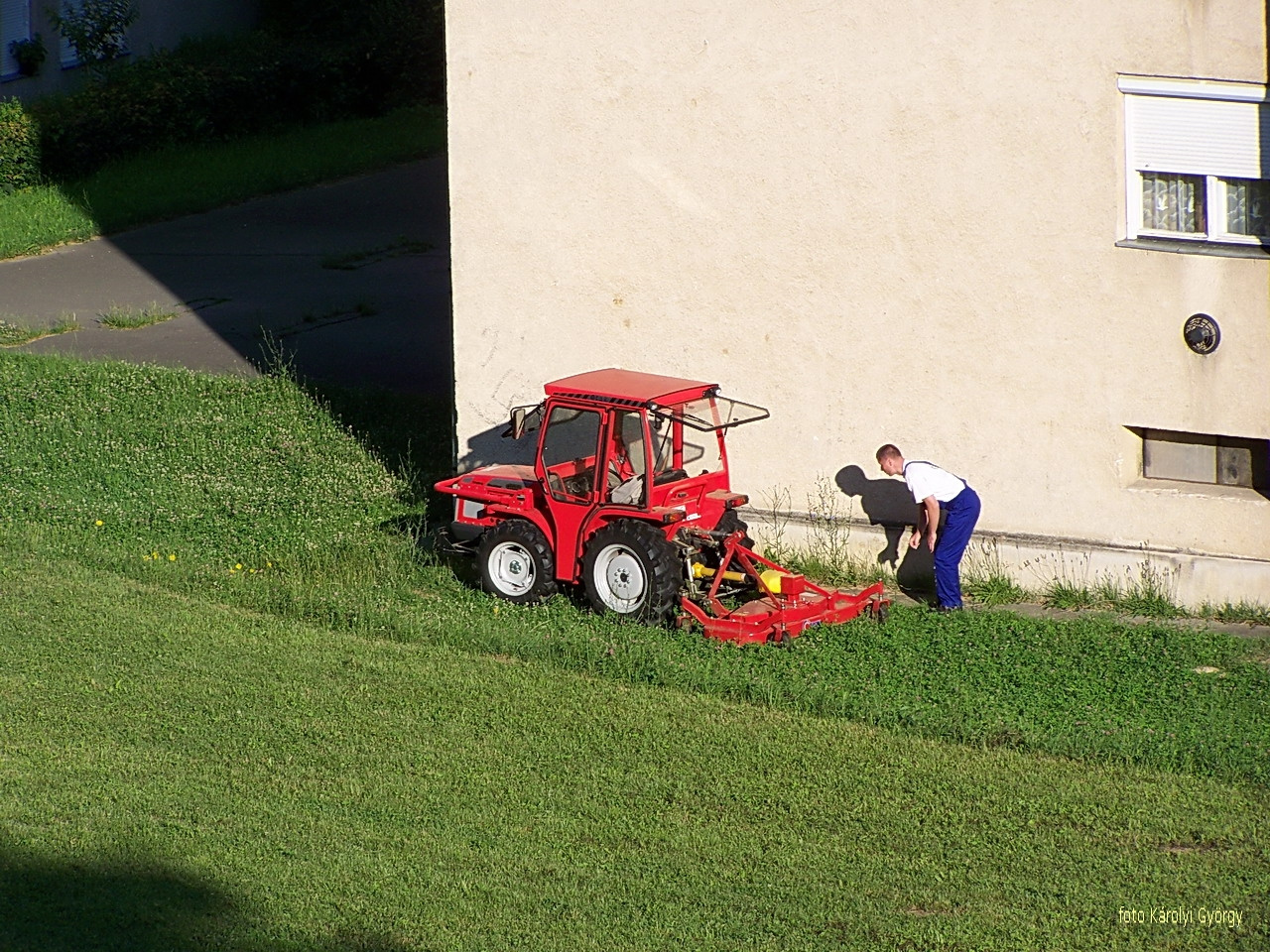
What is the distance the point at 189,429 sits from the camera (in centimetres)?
1518

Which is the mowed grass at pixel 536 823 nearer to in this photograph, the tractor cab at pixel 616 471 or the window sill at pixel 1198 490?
the tractor cab at pixel 616 471

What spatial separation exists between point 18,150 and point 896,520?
70.8 ft

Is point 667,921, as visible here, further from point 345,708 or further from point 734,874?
point 345,708

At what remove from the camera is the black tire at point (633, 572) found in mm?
10484

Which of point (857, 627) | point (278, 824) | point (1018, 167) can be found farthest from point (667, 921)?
point (1018, 167)

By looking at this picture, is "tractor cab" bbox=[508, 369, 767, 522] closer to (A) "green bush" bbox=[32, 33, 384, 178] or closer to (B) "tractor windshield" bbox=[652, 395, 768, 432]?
(B) "tractor windshield" bbox=[652, 395, 768, 432]

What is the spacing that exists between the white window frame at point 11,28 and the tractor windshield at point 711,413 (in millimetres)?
28500

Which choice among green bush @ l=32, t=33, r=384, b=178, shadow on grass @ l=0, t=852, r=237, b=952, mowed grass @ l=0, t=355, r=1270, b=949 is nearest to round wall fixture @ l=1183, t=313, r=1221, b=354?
mowed grass @ l=0, t=355, r=1270, b=949

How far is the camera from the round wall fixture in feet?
34.2

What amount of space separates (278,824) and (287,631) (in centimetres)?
317

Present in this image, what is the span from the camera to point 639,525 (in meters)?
10.7

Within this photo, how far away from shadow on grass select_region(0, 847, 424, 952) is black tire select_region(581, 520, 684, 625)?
13.9ft

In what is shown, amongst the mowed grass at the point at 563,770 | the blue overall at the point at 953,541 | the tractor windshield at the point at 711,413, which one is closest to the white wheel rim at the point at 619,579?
the mowed grass at the point at 563,770

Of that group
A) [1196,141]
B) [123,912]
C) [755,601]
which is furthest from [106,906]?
[1196,141]
